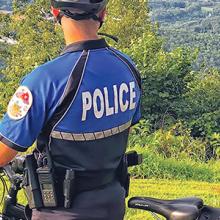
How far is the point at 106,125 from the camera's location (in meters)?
2.61

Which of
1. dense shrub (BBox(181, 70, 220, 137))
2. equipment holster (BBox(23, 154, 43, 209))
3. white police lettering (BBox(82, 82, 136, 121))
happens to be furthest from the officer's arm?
dense shrub (BBox(181, 70, 220, 137))

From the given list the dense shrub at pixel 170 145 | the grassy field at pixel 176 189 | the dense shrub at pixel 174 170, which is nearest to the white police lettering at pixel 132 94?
the grassy field at pixel 176 189

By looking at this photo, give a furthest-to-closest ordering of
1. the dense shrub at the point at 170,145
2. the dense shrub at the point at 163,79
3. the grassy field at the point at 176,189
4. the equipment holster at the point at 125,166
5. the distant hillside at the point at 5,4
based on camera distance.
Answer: the distant hillside at the point at 5,4 → the dense shrub at the point at 163,79 → the dense shrub at the point at 170,145 → the grassy field at the point at 176,189 → the equipment holster at the point at 125,166

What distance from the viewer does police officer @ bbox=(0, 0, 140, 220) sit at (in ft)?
8.09

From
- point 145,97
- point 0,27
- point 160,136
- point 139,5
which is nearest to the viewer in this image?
point 160,136

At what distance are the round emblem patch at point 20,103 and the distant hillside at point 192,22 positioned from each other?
7094cm

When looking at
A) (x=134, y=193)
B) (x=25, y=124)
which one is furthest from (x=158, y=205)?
(x=134, y=193)

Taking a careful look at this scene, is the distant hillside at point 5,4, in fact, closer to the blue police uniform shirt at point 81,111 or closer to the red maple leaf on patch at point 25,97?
the blue police uniform shirt at point 81,111

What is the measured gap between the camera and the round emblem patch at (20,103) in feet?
8.03

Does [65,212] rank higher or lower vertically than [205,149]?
higher

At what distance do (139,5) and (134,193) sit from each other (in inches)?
914

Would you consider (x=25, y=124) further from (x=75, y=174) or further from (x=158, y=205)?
(x=158, y=205)

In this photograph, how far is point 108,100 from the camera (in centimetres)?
259

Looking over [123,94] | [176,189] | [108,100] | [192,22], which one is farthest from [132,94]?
[192,22]
